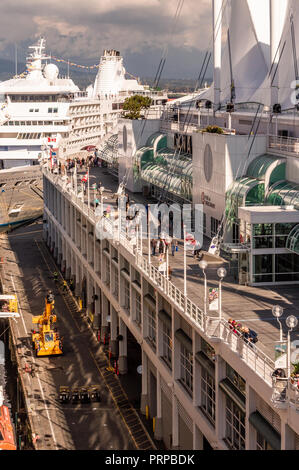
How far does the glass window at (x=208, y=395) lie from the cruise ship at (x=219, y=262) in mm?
69

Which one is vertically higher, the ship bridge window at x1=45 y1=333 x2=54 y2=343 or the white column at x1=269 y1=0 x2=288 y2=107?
the white column at x1=269 y1=0 x2=288 y2=107

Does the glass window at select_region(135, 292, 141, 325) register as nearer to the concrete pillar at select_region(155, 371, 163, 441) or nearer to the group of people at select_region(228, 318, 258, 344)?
the concrete pillar at select_region(155, 371, 163, 441)

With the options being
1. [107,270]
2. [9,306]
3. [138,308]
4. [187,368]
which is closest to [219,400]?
[187,368]

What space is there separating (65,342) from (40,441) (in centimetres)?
1355

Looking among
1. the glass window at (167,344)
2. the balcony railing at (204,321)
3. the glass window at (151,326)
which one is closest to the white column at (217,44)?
the balcony railing at (204,321)

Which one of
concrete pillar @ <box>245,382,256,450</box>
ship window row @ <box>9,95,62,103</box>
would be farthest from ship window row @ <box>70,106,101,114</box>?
concrete pillar @ <box>245,382,256,450</box>

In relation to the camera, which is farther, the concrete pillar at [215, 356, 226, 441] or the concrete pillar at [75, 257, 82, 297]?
the concrete pillar at [75, 257, 82, 297]

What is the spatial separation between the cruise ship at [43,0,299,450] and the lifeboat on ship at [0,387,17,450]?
6.23m

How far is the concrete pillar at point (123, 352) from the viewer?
40.3 metres

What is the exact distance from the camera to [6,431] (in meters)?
29.5

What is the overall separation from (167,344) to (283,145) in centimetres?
1295

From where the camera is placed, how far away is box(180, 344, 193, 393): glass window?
28.4 meters

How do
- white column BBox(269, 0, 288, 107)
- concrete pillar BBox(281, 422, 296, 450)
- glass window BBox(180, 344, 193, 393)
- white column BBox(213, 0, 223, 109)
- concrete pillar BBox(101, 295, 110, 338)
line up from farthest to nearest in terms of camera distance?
white column BBox(213, 0, 223, 109), concrete pillar BBox(101, 295, 110, 338), white column BBox(269, 0, 288, 107), glass window BBox(180, 344, 193, 393), concrete pillar BBox(281, 422, 296, 450)

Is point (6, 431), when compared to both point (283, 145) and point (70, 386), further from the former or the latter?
point (283, 145)
